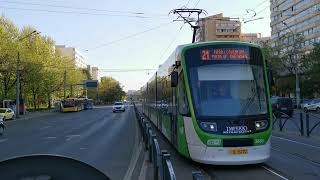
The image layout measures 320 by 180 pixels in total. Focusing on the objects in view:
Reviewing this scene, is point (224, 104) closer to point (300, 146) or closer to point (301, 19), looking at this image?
point (300, 146)

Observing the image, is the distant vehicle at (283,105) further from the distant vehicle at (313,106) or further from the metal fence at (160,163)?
the metal fence at (160,163)

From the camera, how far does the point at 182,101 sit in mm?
12797

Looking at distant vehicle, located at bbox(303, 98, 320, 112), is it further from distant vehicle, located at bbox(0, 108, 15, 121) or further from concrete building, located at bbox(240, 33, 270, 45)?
concrete building, located at bbox(240, 33, 270, 45)

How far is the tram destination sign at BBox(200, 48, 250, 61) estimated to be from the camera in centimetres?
1230

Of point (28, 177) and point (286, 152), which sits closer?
point (28, 177)

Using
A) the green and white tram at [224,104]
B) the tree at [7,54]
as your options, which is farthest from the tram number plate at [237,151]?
the tree at [7,54]

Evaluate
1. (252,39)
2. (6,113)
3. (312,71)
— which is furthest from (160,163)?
(252,39)

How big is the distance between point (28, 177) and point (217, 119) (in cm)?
926

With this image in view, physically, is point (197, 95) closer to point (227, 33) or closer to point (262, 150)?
point (262, 150)

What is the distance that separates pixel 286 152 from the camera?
1499 centimetres

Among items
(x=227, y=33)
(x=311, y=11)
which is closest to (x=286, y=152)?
(x=227, y=33)

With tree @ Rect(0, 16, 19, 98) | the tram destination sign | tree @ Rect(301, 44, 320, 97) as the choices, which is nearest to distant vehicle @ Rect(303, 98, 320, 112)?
tree @ Rect(301, 44, 320, 97)

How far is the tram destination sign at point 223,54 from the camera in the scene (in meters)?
12.3

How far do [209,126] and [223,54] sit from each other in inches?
78.9
